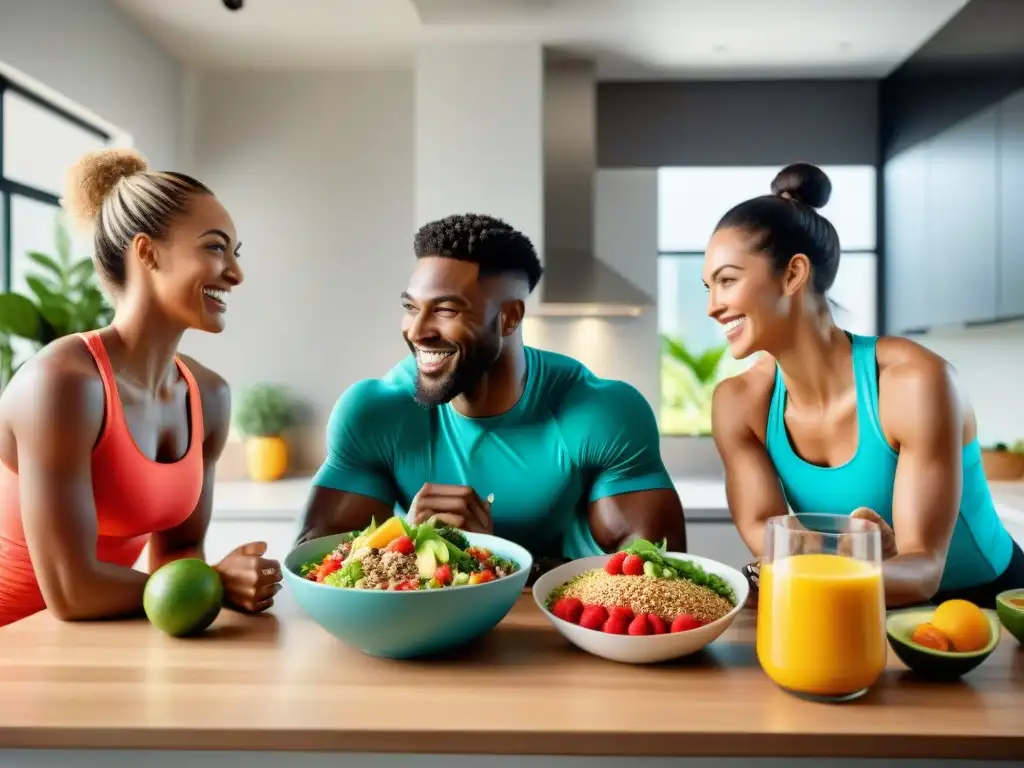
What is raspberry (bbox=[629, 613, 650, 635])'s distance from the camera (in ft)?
2.89

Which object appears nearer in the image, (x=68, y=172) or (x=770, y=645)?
(x=770, y=645)

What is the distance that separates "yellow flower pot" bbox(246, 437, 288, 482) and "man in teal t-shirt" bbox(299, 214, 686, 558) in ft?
7.86

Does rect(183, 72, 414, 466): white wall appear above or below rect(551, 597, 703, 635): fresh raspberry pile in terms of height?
above

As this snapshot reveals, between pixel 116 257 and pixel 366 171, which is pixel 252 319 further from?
pixel 116 257

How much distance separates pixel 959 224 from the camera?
118 inches

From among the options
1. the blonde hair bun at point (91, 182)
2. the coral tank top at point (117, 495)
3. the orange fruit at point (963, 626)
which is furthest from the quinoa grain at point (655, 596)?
the blonde hair bun at point (91, 182)

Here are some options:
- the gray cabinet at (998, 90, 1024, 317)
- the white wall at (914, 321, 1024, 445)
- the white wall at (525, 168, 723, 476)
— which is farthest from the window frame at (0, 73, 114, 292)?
the white wall at (914, 321, 1024, 445)

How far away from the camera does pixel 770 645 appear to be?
0.83 m

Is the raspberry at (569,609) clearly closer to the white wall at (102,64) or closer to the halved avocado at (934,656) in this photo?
the halved avocado at (934,656)

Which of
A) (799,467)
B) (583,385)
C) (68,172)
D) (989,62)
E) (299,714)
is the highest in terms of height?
(989,62)

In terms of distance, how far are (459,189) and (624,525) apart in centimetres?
230

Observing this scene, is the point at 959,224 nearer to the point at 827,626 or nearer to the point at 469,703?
the point at 827,626

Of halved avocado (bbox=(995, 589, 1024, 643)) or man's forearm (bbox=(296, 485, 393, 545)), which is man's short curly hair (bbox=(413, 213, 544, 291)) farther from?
halved avocado (bbox=(995, 589, 1024, 643))

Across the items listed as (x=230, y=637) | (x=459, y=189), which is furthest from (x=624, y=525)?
(x=459, y=189)
